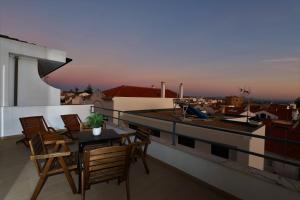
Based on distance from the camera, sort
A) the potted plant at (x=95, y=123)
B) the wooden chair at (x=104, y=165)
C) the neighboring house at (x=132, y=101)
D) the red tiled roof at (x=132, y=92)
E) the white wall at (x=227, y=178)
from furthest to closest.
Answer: the red tiled roof at (x=132, y=92) < the neighboring house at (x=132, y=101) < the potted plant at (x=95, y=123) < the white wall at (x=227, y=178) < the wooden chair at (x=104, y=165)

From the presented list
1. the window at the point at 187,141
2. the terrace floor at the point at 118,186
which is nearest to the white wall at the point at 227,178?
the terrace floor at the point at 118,186

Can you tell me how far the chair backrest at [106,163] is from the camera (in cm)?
198

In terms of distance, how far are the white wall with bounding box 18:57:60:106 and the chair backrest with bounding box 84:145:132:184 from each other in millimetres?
5973

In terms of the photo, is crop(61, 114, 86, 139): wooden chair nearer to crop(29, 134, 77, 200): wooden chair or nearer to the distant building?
crop(29, 134, 77, 200): wooden chair

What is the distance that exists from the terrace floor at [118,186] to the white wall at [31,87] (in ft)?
12.3

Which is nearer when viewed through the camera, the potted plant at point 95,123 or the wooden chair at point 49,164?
the wooden chair at point 49,164

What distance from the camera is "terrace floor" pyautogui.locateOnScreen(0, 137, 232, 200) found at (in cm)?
247

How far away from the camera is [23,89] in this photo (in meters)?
6.45

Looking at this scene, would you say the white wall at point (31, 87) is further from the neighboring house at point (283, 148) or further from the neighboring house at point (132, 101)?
the neighboring house at point (283, 148)

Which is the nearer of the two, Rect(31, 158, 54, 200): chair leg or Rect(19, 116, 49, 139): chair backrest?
Result: Rect(31, 158, 54, 200): chair leg

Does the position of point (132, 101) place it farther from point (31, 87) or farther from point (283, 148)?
point (283, 148)

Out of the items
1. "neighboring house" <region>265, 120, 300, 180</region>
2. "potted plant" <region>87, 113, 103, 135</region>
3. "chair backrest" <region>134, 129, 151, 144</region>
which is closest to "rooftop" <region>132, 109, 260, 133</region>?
"chair backrest" <region>134, 129, 151, 144</region>

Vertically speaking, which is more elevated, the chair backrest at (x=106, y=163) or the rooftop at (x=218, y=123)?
the chair backrest at (x=106, y=163)

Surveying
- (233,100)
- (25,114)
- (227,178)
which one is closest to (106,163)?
(227,178)
